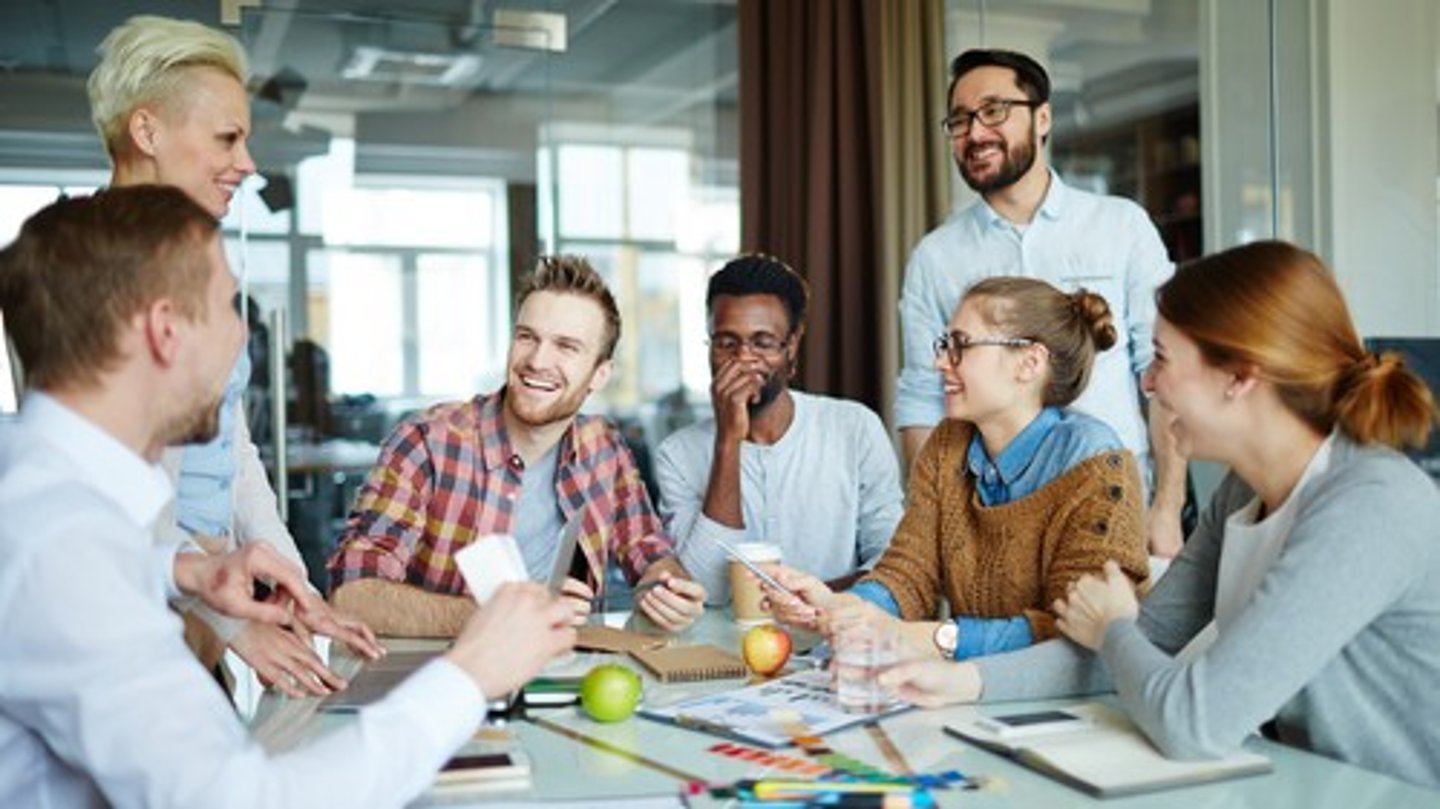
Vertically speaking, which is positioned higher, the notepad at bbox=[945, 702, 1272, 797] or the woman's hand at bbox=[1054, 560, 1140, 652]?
the woman's hand at bbox=[1054, 560, 1140, 652]

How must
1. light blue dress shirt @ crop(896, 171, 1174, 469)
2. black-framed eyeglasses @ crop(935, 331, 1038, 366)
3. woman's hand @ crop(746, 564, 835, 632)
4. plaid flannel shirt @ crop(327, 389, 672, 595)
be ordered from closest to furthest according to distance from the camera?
1. woman's hand @ crop(746, 564, 835, 632)
2. black-framed eyeglasses @ crop(935, 331, 1038, 366)
3. plaid flannel shirt @ crop(327, 389, 672, 595)
4. light blue dress shirt @ crop(896, 171, 1174, 469)

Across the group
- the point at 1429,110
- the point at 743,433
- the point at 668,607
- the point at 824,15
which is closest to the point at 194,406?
the point at 668,607

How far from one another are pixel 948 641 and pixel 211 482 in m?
1.21

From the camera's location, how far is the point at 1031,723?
1608mm

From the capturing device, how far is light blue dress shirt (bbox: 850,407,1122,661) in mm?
2133

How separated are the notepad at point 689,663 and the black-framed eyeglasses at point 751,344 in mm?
1038

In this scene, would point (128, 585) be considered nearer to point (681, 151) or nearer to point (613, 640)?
point (613, 640)

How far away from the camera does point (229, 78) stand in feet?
7.92

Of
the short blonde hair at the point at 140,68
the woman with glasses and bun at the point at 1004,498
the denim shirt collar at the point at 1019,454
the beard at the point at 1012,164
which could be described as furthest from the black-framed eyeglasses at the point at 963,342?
the short blonde hair at the point at 140,68

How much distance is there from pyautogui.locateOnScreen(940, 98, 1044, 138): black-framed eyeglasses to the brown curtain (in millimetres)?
1292

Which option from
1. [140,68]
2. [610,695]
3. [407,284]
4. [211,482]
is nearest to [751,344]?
[211,482]

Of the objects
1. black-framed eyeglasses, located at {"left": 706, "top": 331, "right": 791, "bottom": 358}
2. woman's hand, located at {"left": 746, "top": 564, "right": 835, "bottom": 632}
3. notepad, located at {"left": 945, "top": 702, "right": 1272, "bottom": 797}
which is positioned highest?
black-framed eyeglasses, located at {"left": 706, "top": 331, "right": 791, "bottom": 358}

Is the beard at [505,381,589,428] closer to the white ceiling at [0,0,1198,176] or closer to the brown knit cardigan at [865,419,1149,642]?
the brown knit cardigan at [865,419,1149,642]

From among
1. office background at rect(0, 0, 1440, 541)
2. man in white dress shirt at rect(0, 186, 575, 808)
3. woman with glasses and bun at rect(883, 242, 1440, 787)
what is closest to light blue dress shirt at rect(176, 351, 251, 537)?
man in white dress shirt at rect(0, 186, 575, 808)
